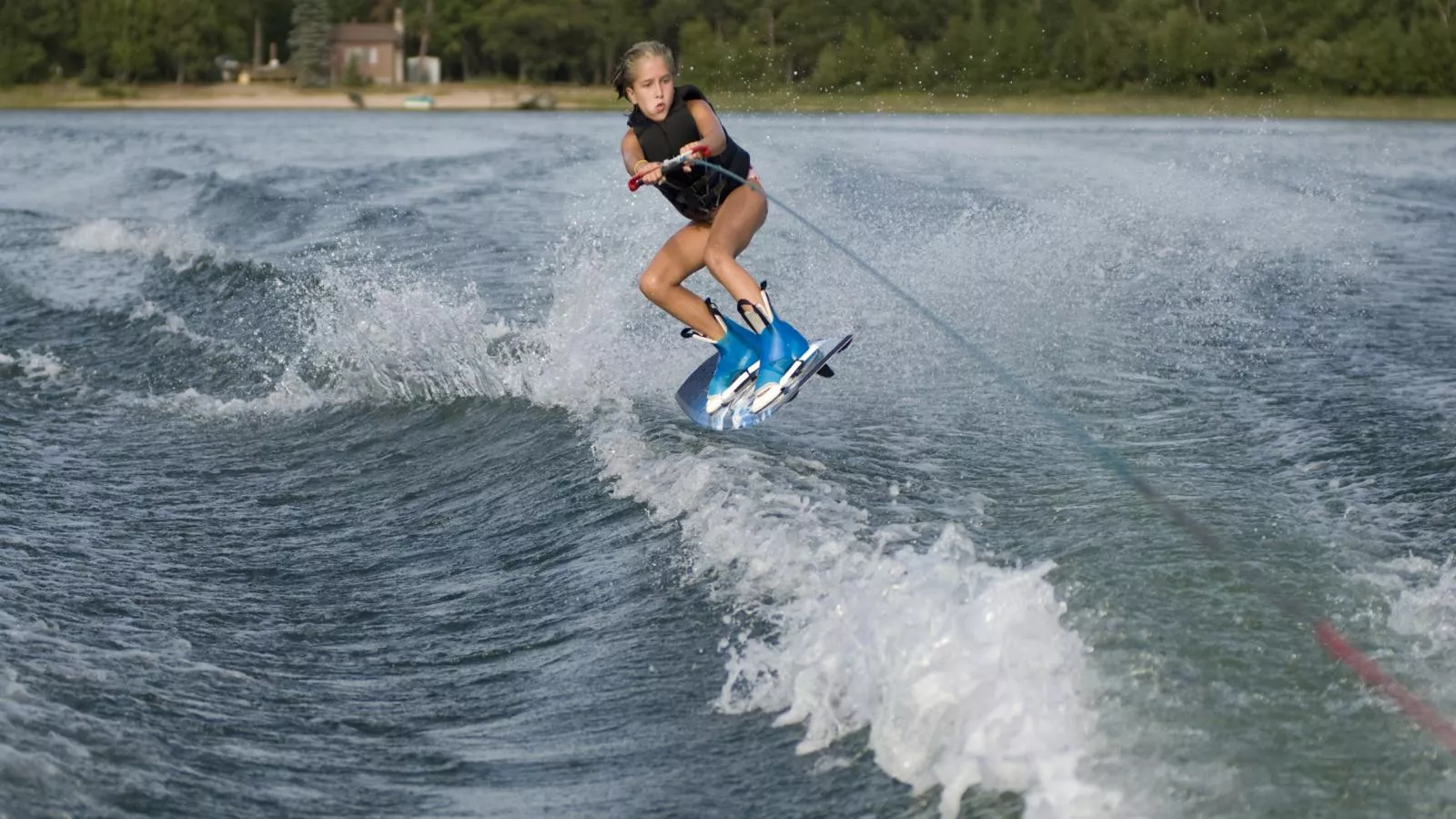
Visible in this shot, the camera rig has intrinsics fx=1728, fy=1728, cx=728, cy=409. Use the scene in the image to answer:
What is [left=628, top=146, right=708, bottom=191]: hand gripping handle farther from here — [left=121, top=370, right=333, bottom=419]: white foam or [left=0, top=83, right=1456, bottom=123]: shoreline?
[left=0, top=83, right=1456, bottom=123]: shoreline

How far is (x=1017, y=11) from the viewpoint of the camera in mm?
52125

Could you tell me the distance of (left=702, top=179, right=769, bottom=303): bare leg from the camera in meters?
6.70

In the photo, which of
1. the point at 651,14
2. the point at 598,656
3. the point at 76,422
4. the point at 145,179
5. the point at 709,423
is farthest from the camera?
the point at 651,14

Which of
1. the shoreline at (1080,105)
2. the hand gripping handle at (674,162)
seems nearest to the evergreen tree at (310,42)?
the shoreline at (1080,105)

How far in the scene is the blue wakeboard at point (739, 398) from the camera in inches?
267

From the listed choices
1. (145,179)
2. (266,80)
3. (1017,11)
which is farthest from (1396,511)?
(266,80)

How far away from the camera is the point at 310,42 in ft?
291

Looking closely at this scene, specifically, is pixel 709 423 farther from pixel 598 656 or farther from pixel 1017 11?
pixel 1017 11

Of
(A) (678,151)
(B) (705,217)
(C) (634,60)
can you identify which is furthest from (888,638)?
(B) (705,217)

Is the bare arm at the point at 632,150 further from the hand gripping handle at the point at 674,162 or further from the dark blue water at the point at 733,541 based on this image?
the dark blue water at the point at 733,541

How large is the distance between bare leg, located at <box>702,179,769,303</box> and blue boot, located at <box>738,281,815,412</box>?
9 centimetres

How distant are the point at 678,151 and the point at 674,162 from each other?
1.58ft

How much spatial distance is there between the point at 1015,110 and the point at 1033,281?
125ft

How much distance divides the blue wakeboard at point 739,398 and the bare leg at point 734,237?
350 mm
